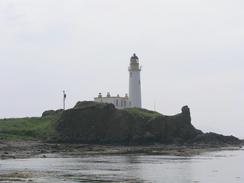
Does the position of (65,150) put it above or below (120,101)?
below

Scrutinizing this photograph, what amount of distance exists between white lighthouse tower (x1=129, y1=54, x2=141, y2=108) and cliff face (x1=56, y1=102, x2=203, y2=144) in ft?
80.2

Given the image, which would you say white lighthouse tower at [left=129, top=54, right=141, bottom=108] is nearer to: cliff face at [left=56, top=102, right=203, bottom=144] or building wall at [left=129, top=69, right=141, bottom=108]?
building wall at [left=129, top=69, right=141, bottom=108]

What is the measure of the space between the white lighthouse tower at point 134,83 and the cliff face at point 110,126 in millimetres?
24433

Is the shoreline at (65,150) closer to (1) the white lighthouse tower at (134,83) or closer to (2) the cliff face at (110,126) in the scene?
(2) the cliff face at (110,126)

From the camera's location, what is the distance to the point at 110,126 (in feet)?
384

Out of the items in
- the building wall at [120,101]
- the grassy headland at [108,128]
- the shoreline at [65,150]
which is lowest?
the shoreline at [65,150]

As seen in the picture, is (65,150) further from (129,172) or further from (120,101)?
(120,101)

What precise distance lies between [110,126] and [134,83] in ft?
91.8

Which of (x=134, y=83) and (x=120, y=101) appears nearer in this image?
(x=134, y=83)

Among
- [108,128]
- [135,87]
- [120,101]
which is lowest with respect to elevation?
[108,128]

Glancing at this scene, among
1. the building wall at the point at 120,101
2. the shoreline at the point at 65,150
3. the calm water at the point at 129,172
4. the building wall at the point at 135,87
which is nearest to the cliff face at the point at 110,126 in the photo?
the shoreline at the point at 65,150

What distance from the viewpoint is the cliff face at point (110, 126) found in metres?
117

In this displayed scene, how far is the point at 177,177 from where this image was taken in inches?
2224

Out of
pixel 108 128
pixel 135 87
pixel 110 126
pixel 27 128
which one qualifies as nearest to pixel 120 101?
pixel 135 87
